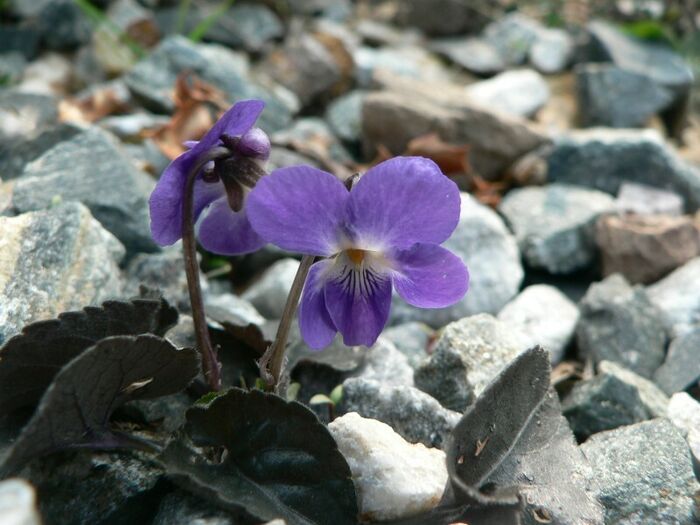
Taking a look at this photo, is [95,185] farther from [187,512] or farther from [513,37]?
[513,37]

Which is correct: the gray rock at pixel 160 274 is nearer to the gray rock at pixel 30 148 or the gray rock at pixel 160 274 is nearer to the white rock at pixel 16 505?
the gray rock at pixel 30 148

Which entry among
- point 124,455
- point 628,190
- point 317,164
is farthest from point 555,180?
point 124,455

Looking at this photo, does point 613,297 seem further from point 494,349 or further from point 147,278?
point 147,278

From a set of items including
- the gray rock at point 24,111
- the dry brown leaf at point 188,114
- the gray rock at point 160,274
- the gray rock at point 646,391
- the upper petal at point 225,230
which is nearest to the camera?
the upper petal at point 225,230

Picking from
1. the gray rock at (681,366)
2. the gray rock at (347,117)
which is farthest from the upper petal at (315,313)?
the gray rock at (347,117)

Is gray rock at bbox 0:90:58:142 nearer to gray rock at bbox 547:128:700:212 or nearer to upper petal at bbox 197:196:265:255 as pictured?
upper petal at bbox 197:196:265:255

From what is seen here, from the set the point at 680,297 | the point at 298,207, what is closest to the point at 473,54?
the point at 680,297
